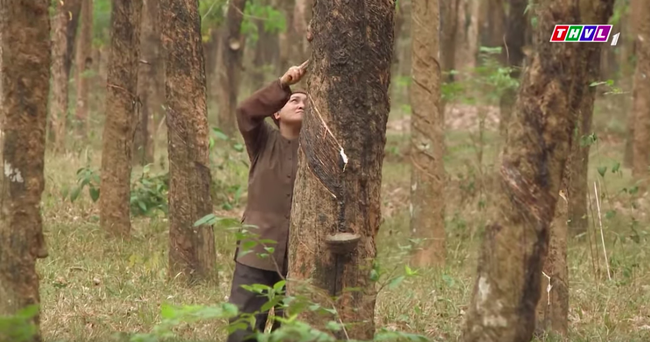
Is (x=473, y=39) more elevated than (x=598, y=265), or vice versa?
(x=473, y=39)

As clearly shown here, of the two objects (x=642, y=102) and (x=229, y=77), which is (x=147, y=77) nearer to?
(x=229, y=77)

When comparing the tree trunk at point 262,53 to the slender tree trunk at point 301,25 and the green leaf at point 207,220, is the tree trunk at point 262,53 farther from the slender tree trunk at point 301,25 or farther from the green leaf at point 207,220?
the green leaf at point 207,220

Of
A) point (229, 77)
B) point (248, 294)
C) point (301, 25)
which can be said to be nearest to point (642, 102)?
point (301, 25)

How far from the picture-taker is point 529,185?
4.09 meters

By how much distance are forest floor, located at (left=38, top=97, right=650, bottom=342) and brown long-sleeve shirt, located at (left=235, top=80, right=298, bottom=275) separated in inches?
37.7

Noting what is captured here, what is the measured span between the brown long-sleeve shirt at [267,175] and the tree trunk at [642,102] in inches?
354

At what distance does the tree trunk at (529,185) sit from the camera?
4.03m

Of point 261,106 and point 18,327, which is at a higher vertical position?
point 261,106

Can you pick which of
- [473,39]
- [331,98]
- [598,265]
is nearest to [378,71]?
[331,98]

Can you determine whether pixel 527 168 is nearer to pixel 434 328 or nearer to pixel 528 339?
pixel 528 339

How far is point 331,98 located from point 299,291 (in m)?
0.90

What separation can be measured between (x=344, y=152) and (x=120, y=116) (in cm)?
573

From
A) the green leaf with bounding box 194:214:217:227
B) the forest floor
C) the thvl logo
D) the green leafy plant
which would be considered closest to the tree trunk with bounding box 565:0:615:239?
the thvl logo

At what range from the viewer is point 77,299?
24.1 ft
